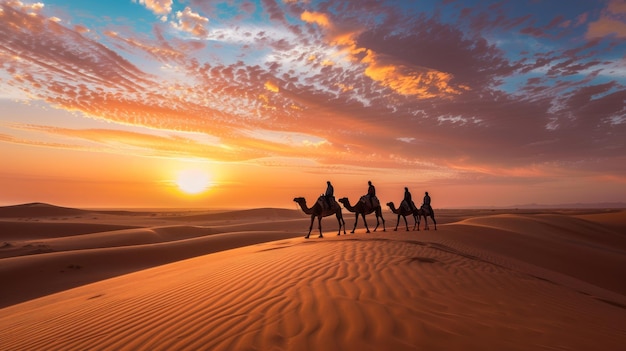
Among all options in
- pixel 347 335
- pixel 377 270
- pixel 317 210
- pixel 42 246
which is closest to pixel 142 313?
pixel 347 335

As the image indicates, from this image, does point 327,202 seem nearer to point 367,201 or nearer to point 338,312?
point 367,201

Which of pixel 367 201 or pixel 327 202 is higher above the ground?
pixel 367 201

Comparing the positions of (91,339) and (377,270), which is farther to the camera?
(377,270)

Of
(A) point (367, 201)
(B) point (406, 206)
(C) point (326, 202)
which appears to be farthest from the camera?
(B) point (406, 206)

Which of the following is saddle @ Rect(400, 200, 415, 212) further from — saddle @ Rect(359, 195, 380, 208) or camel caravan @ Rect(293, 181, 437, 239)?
saddle @ Rect(359, 195, 380, 208)

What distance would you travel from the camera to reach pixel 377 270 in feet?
23.6

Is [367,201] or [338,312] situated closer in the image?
[338,312]

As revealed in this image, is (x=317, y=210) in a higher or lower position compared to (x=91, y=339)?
higher

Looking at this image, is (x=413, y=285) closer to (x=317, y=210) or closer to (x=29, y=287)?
(x=317, y=210)

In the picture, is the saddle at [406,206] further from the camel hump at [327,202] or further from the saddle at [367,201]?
the camel hump at [327,202]

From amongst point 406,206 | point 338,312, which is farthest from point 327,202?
point 338,312

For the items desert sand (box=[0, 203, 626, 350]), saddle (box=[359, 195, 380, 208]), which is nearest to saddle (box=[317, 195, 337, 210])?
saddle (box=[359, 195, 380, 208])

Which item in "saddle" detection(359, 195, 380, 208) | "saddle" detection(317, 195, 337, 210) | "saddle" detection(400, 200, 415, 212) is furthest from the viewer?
"saddle" detection(400, 200, 415, 212)

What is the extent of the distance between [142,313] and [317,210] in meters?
11.9
